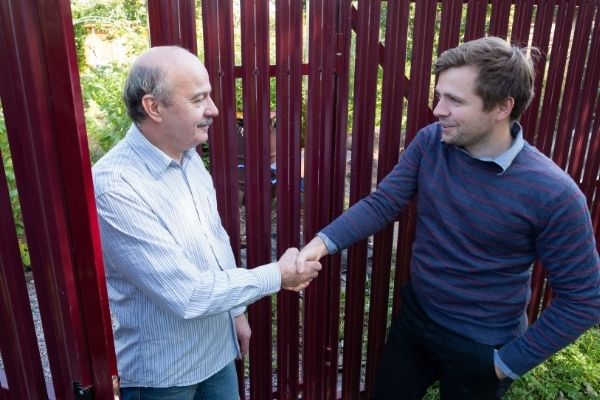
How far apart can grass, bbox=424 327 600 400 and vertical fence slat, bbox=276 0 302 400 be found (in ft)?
3.39

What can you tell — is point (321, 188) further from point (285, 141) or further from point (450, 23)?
point (450, 23)

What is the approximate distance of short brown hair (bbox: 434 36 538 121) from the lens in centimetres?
196

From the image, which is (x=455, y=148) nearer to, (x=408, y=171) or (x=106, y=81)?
(x=408, y=171)

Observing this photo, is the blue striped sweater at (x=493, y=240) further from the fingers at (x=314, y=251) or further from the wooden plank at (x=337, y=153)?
the wooden plank at (x=337, y=153)

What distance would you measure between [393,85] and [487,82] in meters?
0.77

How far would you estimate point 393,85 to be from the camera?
2.69m

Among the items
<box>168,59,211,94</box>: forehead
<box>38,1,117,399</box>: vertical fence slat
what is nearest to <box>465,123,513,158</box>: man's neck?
<box>168,59,211,94</box>: forehead

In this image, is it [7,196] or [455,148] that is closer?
[7,196]

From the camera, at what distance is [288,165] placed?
2.58m

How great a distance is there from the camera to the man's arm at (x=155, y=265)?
1600 mm

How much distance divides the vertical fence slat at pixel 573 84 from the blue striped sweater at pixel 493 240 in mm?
1625

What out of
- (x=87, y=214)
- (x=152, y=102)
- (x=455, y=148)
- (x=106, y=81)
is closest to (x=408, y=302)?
(x=455, y=148)

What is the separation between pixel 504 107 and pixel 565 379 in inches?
96.7

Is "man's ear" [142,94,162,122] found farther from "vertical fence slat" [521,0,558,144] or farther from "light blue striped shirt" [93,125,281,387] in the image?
"vertical fence slat" [521,0,558,144]
